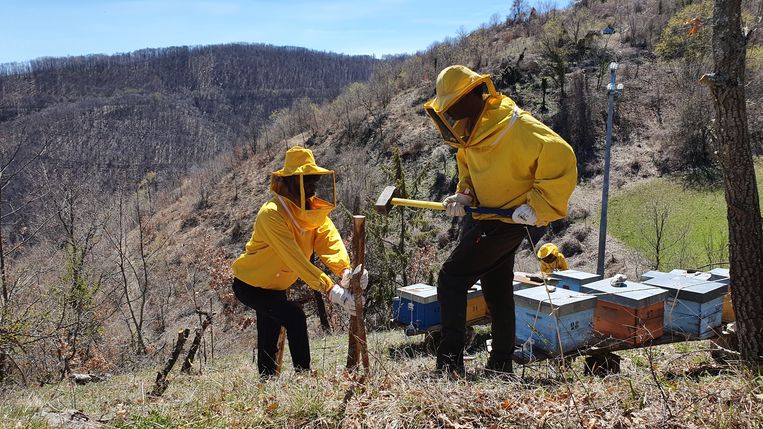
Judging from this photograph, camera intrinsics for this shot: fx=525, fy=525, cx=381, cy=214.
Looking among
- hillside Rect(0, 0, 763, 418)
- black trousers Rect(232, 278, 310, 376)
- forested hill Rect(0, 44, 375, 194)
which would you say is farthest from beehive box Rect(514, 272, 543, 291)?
forested hill Rect(0, 44, 375, 194)

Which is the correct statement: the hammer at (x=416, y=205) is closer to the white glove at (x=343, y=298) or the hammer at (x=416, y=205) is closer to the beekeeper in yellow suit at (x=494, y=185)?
the beekeeper in yellow suit at (x=494, y=185)

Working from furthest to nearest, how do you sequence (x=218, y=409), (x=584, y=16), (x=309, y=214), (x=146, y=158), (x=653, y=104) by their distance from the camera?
1. (x=146, y=158)
2. (x=584, y=16)
3. (x=653, y=104)
4. (x=309, y=214)
5. (x=218, y=409)

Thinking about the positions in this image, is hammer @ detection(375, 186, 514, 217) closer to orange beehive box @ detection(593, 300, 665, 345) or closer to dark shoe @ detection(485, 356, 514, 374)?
dark shoe @ detection(485, 356, 514, 374)

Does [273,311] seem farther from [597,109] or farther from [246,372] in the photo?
[597,109]

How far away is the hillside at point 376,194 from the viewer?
48.0 ft

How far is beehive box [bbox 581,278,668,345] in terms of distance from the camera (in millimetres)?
4289

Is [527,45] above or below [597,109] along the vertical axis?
above

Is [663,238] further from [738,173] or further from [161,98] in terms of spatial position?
[161,98]

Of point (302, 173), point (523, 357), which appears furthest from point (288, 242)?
point (523, 357)

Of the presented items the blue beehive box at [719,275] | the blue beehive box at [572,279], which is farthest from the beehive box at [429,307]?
the blue beehive box at [719,275]

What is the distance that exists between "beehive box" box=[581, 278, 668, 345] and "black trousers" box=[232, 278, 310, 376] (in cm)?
250

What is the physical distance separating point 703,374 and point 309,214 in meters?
3.12

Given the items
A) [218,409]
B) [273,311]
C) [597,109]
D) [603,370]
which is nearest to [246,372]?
[273,311]

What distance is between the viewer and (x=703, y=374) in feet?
11.6
